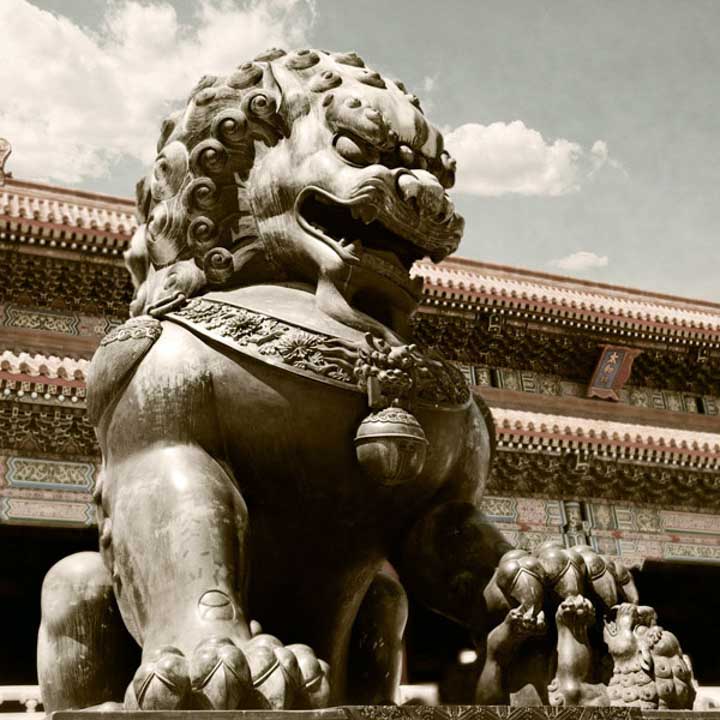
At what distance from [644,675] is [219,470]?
791mm

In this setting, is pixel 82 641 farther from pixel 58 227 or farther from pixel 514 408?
pixel 514 408

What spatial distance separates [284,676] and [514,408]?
44.4ft

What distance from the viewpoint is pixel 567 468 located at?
1137 centimetres

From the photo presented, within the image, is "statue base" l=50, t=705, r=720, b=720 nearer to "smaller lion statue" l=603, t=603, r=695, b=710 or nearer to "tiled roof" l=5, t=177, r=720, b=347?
"smaller lion statue" l=603, t=603, r=695, b=710

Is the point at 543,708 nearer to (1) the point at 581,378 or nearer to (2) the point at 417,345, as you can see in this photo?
(2) the point at 417,345

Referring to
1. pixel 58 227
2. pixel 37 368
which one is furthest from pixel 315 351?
pixel 58 227

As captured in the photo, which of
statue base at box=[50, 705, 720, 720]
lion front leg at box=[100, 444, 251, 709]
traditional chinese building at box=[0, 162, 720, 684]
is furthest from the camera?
traditional chinese building at box=[0, 162, 720, 684]

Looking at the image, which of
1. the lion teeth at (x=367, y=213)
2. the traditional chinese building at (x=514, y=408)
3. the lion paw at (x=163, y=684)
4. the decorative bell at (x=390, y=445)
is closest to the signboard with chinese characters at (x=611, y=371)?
the traditional chinese building at (x=514, y=408)

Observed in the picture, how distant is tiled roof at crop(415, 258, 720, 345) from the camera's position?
1340 centimetres

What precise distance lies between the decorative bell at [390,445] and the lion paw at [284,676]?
380 millimetres

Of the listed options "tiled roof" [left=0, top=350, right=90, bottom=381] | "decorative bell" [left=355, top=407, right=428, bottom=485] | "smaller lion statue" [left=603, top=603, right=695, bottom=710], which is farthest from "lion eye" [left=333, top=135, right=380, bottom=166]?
"tiled roof" [left=0, top=350, right=90, bottom=381]

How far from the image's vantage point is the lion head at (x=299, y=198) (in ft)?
6.09

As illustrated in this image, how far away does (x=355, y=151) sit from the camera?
1.88 metres

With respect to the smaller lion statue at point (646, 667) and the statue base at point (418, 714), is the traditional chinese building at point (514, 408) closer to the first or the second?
the smaller lion statue at point (646, 667)
